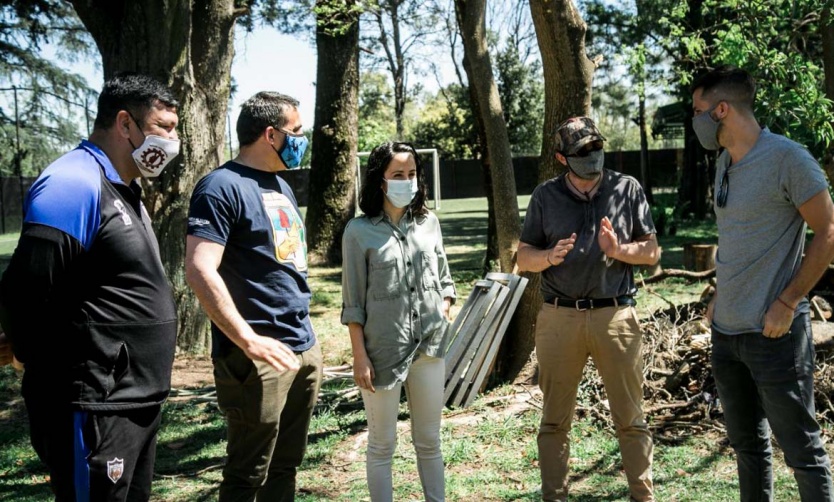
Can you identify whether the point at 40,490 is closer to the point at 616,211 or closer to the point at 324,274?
the point at 616,211

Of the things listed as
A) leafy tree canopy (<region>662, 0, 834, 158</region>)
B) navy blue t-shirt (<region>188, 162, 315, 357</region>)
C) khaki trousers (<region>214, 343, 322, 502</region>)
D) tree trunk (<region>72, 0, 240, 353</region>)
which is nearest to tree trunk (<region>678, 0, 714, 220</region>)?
leafy tree canopy (<region>662, 0, 834, 158</region>)

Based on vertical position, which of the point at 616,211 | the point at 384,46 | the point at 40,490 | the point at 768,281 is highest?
the point at 384,46

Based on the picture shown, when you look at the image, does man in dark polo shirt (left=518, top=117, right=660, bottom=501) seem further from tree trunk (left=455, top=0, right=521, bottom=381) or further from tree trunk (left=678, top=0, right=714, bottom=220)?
tree trunk (left=678, top=0, right=714, bottom=220)

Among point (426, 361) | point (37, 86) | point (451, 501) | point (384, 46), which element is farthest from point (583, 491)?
point (384, 46)

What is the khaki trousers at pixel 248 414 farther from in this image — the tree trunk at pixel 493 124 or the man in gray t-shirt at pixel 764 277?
the tree trunk at pixel 493 124

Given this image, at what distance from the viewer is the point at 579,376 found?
4242 mm

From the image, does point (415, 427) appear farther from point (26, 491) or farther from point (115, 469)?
point (26, 491)

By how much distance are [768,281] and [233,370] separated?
91.2 inches

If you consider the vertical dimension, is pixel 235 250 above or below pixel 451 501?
above

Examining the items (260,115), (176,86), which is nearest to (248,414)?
(260,115)

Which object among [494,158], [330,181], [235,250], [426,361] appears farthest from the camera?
[330,181]

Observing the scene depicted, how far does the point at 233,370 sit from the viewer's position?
3.51 meters

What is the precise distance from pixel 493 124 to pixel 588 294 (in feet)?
11.5

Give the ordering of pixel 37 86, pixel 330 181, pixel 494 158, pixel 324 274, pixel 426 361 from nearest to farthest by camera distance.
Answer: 1. pixel 426 361
2. pixel 494 158
3. pixel 324 274
4. pixel 330 181
5. pixel 37 86
